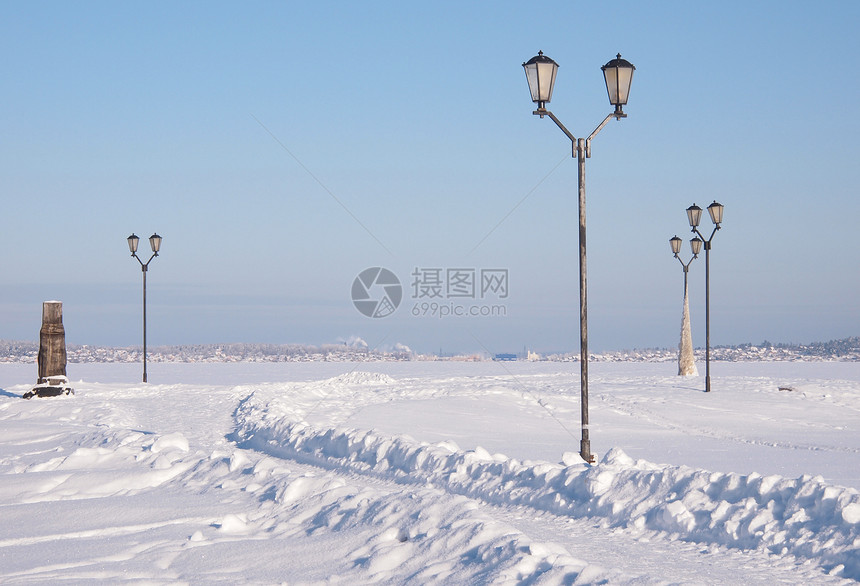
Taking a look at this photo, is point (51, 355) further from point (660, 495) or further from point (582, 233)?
point (660, 495)

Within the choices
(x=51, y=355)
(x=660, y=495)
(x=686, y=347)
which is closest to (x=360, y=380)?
(x=51, y=355)

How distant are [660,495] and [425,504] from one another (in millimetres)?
2100

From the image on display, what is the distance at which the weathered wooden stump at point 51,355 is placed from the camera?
20.5 meters

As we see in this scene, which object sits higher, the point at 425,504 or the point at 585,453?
the point at 425,504

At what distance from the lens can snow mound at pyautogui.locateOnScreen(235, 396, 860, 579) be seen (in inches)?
240

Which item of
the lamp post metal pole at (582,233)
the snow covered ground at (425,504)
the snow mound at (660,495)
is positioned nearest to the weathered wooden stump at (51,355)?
the snow covered ground at (425,504)

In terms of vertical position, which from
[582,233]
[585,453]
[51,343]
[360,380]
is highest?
[582,233]

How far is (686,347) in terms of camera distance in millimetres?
27484

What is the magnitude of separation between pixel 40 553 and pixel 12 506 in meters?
1.98

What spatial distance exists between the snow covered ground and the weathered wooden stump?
5303 millimetres

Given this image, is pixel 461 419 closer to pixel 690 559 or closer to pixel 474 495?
pixel 474 495

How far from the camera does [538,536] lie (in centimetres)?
660

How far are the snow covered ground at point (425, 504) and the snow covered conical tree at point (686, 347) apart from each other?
37.4ft

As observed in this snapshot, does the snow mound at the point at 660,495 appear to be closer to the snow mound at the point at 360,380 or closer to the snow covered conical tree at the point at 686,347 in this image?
the snow mound at the point at 360,380
